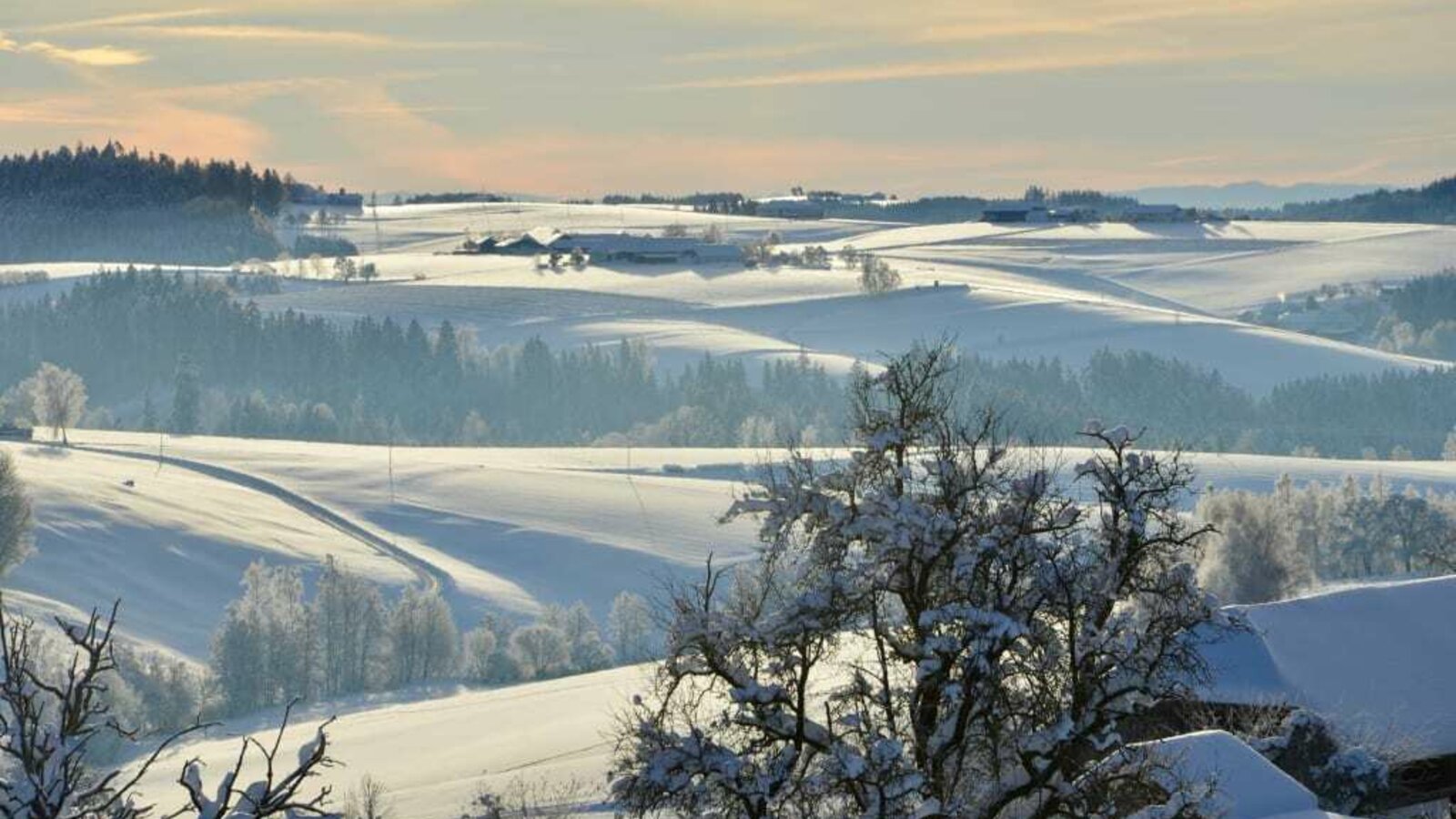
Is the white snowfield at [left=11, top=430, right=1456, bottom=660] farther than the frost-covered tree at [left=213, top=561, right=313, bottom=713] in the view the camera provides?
Yes

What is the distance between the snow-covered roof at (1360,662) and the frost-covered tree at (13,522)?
59.3 meters

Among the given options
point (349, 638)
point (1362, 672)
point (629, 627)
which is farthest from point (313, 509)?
point (1362, 672)

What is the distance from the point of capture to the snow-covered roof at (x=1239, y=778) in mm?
20203

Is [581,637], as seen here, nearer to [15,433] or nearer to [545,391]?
[15,433]

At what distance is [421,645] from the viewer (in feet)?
249

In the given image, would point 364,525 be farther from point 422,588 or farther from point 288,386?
point 288,386

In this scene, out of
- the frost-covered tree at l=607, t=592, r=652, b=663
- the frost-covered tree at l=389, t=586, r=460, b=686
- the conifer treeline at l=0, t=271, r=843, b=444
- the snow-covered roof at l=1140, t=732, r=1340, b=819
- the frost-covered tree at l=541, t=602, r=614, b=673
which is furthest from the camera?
the conifer treeline at l=0, t=271, r=843, b=444

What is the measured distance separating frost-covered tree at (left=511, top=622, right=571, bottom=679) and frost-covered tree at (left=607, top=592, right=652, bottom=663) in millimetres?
2162

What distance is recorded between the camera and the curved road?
86938 mm

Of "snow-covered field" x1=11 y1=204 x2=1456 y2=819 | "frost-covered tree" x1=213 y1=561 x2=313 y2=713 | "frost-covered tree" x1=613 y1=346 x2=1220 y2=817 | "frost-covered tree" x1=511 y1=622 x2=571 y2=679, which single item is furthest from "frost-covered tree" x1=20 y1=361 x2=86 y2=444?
"frost-covered tree" x1=613 y1=346 x2=1220 y2=817

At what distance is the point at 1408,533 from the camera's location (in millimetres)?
90125

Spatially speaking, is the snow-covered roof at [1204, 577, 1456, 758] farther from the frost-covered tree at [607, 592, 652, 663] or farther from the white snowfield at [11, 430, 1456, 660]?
the frost-covered tree at [607, 592, 652, 663]

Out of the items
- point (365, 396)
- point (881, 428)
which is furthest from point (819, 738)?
point (365, 396)

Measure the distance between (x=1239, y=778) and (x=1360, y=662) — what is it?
1019 centimetres
